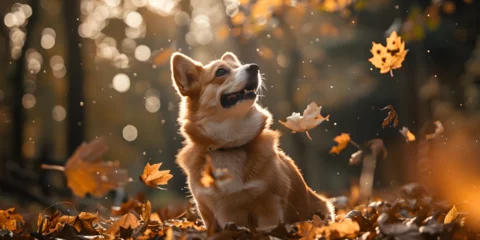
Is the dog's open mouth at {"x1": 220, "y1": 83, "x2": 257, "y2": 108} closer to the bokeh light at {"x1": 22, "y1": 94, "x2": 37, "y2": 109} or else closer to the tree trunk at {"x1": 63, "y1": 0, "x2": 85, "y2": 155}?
the tree trunk at {"x1": 63, "y1": 0, "x2": 85, "y2": 155}

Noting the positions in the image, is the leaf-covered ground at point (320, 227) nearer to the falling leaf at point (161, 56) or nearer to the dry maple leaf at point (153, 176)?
the dry maple leaf at point (153, 176)

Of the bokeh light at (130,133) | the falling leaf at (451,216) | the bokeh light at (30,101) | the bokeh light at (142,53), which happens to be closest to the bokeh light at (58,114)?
the bokeh light at (30,101)

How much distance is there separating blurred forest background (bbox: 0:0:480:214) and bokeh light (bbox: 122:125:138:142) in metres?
0.29

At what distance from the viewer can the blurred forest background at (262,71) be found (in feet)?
35.7

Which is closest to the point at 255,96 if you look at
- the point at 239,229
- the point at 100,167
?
the point at 239,229

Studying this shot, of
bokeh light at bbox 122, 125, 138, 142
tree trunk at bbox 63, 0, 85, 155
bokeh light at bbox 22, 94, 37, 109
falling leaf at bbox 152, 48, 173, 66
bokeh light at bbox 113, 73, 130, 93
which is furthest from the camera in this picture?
bokeh light at bbox 122, 125, 138, 142

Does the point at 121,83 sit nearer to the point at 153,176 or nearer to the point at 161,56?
the point at 161,56

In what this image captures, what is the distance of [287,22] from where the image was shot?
18.8m

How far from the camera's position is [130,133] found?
130ft

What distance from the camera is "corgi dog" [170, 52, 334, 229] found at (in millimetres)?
3869

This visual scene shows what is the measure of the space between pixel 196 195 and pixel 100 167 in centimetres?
151

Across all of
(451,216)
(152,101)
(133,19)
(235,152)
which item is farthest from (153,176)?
(152,101)

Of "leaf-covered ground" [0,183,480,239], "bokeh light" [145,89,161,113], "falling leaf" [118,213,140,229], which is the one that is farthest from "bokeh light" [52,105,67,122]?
"falling leaf" [118,213,140,229]

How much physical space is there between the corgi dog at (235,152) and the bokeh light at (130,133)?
33.3 metres
